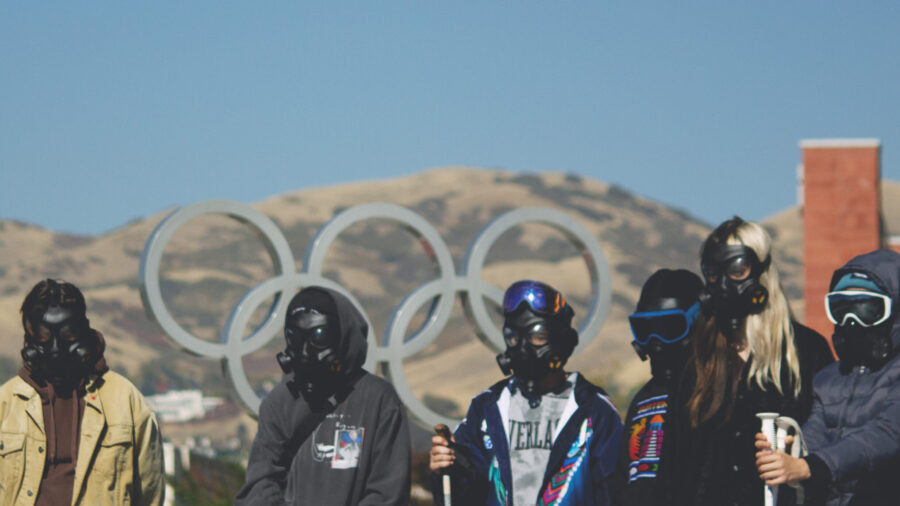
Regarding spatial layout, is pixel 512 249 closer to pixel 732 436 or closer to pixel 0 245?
pixel 0 245

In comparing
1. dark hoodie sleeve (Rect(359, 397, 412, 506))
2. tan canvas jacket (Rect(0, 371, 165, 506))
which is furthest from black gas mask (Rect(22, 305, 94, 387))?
dark hoodie sleeve (Rect(359, 397, 412, 506))

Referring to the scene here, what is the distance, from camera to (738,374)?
4.38 meters

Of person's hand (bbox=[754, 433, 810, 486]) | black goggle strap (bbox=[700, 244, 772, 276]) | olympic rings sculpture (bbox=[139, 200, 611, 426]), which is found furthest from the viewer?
olympic rings sculpture (bbox=[139, 200, 611, 426])

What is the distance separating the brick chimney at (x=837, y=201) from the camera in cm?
1305

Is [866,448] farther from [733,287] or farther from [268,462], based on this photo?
[268,462]

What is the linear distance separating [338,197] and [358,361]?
108074 mm

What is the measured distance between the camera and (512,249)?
102 meters

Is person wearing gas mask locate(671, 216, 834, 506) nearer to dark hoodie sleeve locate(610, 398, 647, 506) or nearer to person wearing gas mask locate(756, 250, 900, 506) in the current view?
person wearing gas mask locate(756, 250, 900, 506)

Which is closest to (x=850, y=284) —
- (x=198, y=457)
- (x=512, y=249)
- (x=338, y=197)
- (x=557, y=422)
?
(x=557, y=422)

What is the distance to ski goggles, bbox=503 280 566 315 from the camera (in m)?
5.22

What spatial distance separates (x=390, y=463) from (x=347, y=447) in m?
0.18

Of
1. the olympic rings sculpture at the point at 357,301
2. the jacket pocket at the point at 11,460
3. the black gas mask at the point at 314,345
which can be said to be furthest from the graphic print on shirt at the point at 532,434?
the olympic rings sculpture at the point at 357,301

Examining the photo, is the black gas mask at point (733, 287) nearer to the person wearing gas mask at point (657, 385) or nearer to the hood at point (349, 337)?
the person wearing gas mask at point (657, 385)

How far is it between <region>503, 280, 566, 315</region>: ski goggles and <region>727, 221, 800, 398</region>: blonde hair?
923 mm
